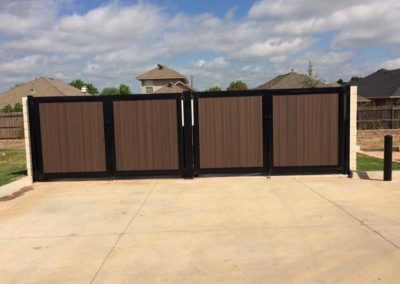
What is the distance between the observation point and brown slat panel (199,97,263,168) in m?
11.3

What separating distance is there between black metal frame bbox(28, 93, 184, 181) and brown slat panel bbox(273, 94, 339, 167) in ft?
8.21

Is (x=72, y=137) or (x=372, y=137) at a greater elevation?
(x=72, y=137)

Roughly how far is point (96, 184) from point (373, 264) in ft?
24.9

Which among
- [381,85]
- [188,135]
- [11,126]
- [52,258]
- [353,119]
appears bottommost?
[52,258]

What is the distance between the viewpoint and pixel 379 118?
25.4 metres

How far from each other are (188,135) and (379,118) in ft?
58.3

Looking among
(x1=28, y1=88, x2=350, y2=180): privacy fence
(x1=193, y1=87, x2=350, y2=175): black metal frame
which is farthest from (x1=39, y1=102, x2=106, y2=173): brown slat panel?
(x1=193, y1=87, x2=350, y2=175): black metal frame

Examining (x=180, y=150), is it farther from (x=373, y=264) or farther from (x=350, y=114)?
(x=373, y=264)

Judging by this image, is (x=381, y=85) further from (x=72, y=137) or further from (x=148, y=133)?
(x=72, y=137)

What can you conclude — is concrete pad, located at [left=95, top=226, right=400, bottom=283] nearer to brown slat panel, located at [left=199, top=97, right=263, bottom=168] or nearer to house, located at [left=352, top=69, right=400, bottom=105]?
brown slat panel, located at [left=199, top=97, right=263, bottom=168]

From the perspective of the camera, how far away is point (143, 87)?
2398 inches

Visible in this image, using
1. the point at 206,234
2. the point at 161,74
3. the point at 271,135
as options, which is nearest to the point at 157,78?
the point at 161,74

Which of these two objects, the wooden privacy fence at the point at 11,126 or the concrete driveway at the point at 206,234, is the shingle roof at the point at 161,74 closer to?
the wooden privacy fence at the point at 11,126

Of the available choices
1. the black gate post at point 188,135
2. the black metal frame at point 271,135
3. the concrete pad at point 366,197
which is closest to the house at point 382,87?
the black metal frame at point 271,135
